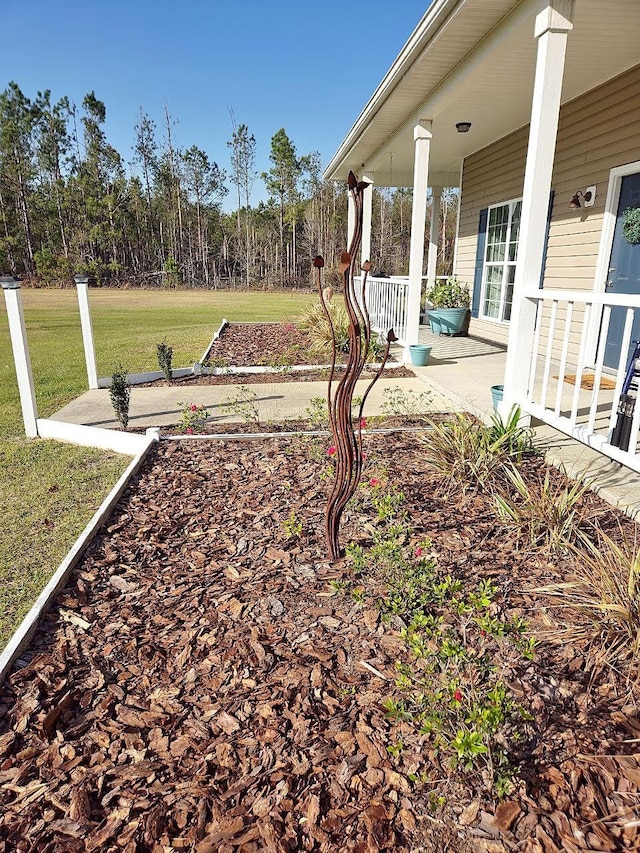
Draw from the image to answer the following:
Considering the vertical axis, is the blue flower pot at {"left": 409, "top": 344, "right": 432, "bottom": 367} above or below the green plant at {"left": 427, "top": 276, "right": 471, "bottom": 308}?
below

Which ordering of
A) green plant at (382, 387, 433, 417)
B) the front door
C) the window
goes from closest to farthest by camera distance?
green plant at (382, 387, 433, 417), the front door, the window

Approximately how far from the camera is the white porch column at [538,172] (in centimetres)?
361

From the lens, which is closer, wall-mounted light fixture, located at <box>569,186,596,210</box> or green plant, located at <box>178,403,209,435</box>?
green plant, located at <box>178,403,209,435</box>

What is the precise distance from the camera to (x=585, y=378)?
5.49 m

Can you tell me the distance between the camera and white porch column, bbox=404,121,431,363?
6750mm

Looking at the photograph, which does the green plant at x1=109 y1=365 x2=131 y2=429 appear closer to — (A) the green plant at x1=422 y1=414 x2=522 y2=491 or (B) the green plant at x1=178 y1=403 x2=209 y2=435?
(B) the green plant at x1=178 y1=403 x2=209 y2=435

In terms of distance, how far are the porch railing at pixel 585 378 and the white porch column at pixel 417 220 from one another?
165 centimetres

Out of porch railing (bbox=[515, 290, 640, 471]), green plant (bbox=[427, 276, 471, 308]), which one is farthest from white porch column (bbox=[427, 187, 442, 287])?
porch railing (bbox=[515, 290, 640, 471])

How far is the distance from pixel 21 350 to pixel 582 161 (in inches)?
241

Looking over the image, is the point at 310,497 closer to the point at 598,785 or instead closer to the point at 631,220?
the point at 598,785

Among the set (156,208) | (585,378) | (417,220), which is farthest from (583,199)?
(156,208)

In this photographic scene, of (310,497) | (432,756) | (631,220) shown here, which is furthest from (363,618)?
(631,220)

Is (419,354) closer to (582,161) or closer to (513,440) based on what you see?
(582,161)

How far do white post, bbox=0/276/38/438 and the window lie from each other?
6.66 meters
